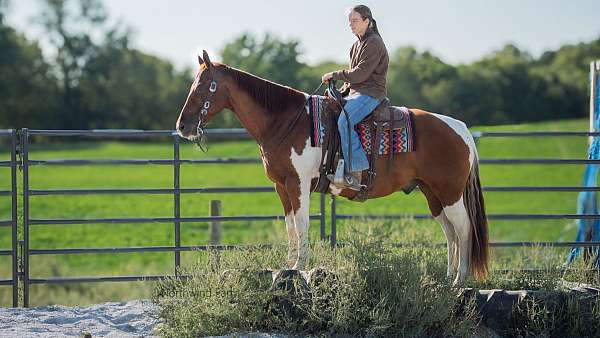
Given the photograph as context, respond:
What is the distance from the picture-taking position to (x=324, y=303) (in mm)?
5289

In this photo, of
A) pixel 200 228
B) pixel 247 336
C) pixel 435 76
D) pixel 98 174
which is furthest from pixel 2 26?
pixel 247 336

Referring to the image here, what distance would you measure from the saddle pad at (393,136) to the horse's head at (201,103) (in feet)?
4.11

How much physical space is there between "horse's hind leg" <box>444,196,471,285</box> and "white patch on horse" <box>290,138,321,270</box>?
52.8 inches

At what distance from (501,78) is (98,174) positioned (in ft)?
64.8

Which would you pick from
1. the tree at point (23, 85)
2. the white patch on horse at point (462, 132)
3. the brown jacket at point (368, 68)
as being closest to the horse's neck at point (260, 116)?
the brown jacket at point (368, 68)

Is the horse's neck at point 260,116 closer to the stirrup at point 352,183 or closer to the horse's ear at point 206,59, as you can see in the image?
the horse's ear at point 206,59

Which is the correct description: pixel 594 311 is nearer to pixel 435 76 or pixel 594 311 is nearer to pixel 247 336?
pixel 247 336

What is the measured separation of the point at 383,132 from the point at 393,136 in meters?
0.10

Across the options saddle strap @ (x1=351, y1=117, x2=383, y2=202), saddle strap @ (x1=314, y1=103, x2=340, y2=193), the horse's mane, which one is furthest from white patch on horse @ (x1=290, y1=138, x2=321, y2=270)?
saddle strap @ (x1=351, y1=117, x2=383, y2=202)

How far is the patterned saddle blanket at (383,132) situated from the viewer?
20.5ft

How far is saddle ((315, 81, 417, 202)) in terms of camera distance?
20.6 feet

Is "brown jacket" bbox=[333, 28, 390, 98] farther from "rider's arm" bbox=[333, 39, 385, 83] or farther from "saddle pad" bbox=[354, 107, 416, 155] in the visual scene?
"saddle pad" bbox=[354, 107, 416, 155]

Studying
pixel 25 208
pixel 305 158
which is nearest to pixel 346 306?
pixel 305 158

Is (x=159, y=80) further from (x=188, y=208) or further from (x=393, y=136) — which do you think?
(x=393, y=136)
